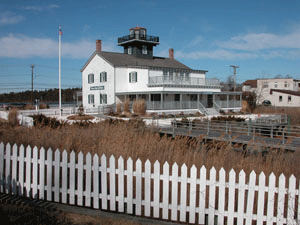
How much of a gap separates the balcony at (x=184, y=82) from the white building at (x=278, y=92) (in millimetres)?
16306

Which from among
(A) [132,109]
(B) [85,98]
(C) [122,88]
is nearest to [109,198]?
(A) [132,109]

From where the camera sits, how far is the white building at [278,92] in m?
66.1

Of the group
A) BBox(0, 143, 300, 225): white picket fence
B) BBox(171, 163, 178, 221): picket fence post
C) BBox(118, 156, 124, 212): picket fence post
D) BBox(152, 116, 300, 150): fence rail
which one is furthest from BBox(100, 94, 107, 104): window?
BBox(171, 163, 178, 221): picket fence post

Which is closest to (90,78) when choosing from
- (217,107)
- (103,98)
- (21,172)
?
(103,98)

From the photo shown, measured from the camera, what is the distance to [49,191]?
19.2ft

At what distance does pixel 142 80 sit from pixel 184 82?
600 cm

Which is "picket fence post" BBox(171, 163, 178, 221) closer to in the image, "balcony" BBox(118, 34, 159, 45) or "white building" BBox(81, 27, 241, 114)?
"white building" BBox(81, 27, 241, 114)

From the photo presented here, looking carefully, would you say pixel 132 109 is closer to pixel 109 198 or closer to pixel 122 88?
pixel 122 88

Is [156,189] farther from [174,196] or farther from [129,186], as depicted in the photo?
[129,186]

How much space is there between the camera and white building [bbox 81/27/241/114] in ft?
126

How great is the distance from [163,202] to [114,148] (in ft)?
7.50

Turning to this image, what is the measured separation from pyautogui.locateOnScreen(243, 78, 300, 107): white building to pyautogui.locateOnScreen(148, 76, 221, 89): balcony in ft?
53.5

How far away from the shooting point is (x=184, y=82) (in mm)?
40719

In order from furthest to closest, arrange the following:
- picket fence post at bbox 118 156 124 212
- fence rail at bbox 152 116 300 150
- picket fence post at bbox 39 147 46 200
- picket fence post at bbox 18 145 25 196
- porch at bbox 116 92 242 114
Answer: porch at bbox 116 92 242 114 < fence rail at bbox 152 116 300 150 < picket fence post at bbox 18 145 25 196 < picket fence post at bbox 39 147 46 200 < picket fence post at bbox 118 156 124 212
